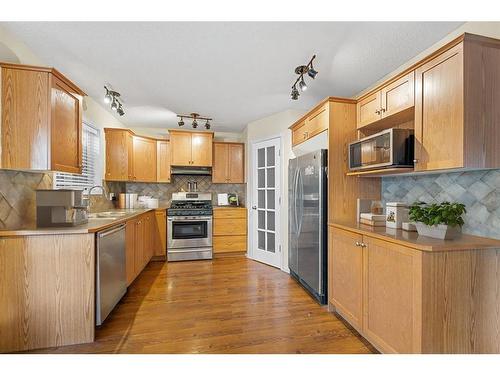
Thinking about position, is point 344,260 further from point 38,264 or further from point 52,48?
point 52,48

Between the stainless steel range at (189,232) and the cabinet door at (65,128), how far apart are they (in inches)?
76.9

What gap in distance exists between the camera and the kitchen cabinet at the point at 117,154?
3.70 m

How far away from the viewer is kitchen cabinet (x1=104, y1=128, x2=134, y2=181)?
3695 mm

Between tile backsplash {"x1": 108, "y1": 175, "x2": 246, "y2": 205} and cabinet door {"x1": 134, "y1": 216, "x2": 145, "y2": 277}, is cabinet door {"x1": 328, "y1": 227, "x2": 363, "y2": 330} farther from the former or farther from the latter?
tile backsplash {"x1": 108, "y1": 175, "x2": 246, "y2": 205}

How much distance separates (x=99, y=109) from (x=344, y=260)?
3.83m

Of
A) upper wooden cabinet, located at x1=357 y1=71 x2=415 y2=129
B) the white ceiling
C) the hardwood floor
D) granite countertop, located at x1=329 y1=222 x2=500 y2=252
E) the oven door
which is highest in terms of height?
the white ceiling

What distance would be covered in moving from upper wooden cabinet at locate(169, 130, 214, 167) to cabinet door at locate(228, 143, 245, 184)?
1.46 ft

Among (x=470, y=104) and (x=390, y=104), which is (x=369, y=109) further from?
(x=470, y=104)

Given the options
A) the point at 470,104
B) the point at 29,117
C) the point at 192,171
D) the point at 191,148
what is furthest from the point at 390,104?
the point at 192,171

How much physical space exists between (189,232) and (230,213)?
0.78 metres

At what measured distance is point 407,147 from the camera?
172cm

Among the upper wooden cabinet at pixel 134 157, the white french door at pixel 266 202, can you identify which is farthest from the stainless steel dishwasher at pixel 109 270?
the white french door at pixel 266 202

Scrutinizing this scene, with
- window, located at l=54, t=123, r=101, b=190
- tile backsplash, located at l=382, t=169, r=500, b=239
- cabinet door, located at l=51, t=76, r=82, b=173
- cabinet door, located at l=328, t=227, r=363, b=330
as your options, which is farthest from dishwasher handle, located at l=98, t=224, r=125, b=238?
tile backsplash, located at l=382, t=169, r=500, b=239

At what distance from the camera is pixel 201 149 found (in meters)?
4.31
